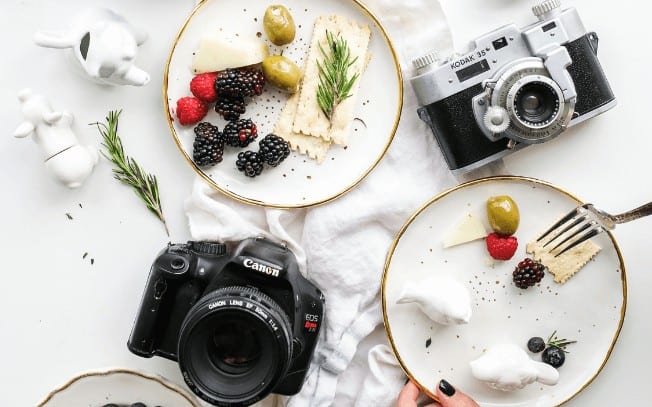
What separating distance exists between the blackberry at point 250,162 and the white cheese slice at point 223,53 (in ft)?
0.50

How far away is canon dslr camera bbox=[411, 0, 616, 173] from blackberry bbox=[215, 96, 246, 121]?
12.0 inches

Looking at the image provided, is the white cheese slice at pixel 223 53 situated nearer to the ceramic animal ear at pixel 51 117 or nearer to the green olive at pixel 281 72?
the green olive at pixel 281 72

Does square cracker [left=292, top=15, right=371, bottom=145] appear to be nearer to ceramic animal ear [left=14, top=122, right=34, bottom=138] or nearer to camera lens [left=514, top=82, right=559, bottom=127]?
camera lens [left=514, top=82, right=559, bottom=127]

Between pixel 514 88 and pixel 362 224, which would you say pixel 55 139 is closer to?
pixel 362 224

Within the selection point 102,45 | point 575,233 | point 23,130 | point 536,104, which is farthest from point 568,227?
point 23,130

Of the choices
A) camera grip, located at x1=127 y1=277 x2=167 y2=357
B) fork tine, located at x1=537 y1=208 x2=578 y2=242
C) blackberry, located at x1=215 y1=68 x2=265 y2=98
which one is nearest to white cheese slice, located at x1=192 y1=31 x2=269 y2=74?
blackberry, located at x1=215 y1=68 x2=265 y2=98

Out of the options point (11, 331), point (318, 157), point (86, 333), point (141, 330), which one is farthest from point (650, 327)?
point (11, 331)

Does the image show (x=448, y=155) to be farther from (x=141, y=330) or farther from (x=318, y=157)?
(x=141, y=330)

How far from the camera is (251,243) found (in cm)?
125

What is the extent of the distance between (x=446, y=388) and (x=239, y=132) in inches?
23.0

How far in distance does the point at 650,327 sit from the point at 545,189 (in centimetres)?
34

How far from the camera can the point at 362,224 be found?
132 cm

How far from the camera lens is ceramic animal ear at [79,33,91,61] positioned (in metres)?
1.20

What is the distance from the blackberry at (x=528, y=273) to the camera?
1282 millimetres
